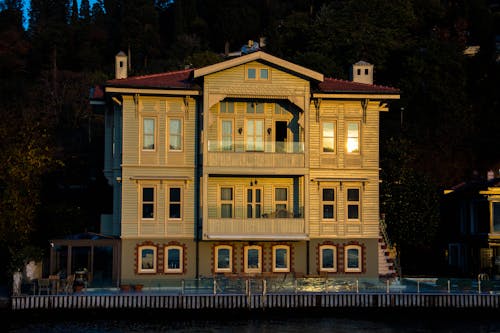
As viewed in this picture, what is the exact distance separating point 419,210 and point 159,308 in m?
22.1

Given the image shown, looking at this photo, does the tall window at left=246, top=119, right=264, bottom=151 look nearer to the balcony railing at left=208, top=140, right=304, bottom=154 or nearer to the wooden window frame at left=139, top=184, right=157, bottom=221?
the balcony railing at left=208, top=140, right=304, bottom=154

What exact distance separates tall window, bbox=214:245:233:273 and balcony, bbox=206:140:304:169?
4170mm

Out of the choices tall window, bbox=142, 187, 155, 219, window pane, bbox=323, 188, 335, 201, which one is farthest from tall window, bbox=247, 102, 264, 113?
tall window, bbox=142, 187, 155, 219

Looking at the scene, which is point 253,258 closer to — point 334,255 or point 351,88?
point 334,255

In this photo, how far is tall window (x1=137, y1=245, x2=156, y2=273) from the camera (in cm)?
4341

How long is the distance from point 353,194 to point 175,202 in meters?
8.93

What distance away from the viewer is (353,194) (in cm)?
4519

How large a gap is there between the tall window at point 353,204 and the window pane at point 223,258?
642 centimetres

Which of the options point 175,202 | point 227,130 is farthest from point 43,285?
point 227,130

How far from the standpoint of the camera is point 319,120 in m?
45.1

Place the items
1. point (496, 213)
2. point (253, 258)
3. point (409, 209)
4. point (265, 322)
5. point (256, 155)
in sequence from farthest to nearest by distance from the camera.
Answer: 1. point (409, 209)
2. point (496, 213)
3. point (253, 258)
4. point (256, 155)
5. point (265, 322)

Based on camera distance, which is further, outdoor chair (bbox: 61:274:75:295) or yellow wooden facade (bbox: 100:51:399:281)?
yellow wooden facade (bbox: 100:51:399:281)

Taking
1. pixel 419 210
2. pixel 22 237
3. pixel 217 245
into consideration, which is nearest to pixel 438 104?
pixel 419 210

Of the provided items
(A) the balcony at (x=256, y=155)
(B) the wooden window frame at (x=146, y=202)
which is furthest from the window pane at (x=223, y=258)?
(A) the balcony at (x=256, y=155)
